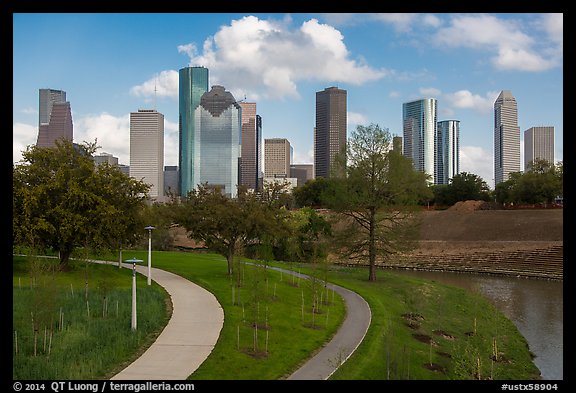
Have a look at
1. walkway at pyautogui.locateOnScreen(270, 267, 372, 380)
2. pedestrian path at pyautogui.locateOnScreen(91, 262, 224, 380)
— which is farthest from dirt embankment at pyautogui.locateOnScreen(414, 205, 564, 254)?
pedestrian path at pyautogui.locateOnScreen(91, 262, 224, 380)

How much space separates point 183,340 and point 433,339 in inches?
437

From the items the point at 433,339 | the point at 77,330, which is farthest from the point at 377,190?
the point at 77,330

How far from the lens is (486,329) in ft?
78.4

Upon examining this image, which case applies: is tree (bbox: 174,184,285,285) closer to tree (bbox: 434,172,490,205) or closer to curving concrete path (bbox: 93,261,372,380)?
curving concrete path (bbox: 93,261,372,380)

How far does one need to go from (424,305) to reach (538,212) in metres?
53.1

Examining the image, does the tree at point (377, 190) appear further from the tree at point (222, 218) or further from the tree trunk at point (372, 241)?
the tree at point (222, 218)

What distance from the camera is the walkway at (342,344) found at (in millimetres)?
14759

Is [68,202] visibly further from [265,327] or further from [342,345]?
[342,345]

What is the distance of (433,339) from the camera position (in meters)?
21.7

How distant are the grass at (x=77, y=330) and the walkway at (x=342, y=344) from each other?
5.33 m

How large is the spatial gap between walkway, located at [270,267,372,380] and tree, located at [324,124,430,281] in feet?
26.4

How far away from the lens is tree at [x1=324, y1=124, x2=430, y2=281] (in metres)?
34.9
